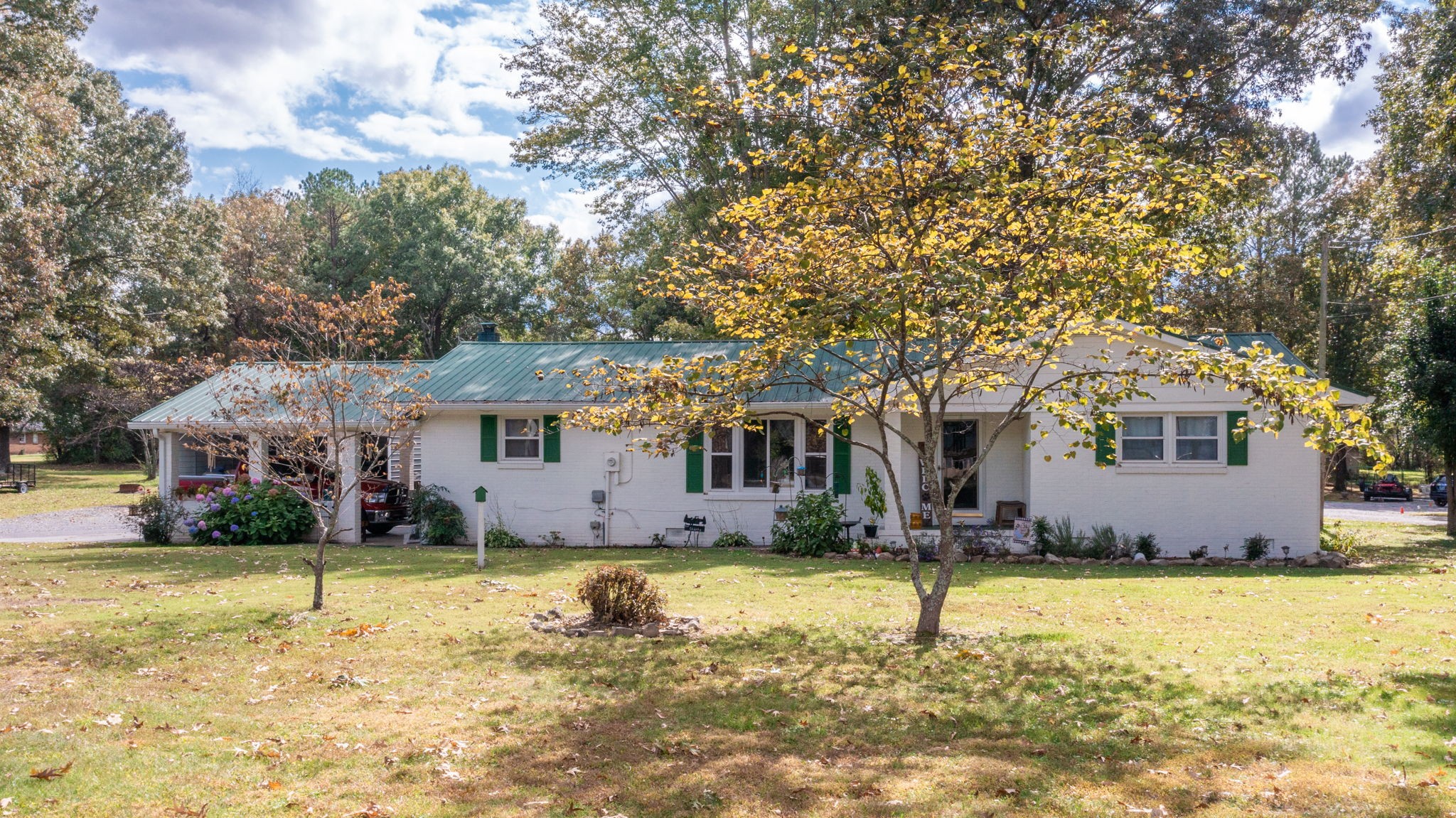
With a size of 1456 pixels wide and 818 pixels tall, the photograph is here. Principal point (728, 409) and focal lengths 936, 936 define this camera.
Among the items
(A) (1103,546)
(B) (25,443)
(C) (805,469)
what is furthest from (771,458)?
(B) (25,443)

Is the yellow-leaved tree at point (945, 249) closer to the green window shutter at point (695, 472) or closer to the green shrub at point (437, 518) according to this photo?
the green window shutter at point (695, 472)

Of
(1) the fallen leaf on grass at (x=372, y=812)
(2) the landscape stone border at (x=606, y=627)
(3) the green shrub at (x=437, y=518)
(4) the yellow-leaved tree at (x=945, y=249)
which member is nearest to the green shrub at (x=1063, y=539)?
(4) the yellow-leaved tree at (x=945, y=249)

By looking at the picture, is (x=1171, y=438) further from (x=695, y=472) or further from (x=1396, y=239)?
(x=1396, y=239)

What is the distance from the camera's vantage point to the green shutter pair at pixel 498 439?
18.2 metres

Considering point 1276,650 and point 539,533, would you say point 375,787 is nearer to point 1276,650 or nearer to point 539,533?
point 1276,650

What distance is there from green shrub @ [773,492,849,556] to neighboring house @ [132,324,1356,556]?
0.86 m

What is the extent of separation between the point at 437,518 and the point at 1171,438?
13516 millimetres

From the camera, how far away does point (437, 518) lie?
708 inches

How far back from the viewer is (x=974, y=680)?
721 centimetres

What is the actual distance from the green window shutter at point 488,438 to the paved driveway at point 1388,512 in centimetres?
2398

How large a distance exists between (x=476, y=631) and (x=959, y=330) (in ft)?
17.6

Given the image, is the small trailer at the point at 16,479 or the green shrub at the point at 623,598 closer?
→ the green shrub at the point at 623,598

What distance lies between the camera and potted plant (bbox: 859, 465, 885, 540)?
16.7 m

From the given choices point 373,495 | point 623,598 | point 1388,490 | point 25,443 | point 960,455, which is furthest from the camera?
point 25,443
